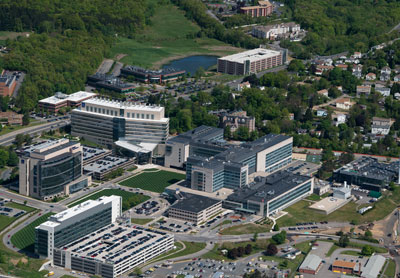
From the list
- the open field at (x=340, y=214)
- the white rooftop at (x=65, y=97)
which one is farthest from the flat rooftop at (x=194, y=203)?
the white rooftop at (x=65, y=97)

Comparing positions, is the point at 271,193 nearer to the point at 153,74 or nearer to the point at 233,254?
the point at 233,254

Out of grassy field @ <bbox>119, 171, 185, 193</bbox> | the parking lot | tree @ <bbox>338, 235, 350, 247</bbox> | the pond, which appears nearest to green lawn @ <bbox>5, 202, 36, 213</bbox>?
grassy field @ <bbox>119, 171, 185, 193</bbox>

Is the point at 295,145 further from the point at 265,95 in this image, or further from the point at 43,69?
the point at 43,69

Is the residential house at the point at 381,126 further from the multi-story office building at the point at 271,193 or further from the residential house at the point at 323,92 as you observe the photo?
the multi-story office building at the point at 271,193

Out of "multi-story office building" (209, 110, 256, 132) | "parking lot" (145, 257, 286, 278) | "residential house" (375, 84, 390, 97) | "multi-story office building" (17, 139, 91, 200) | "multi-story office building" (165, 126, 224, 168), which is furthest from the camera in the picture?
"residential house" (375, 84, 390, 97)

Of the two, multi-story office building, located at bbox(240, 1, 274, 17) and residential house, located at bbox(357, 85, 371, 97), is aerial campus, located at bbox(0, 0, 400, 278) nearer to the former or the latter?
residential house, located at bbox(357, 85, 371, 97)
